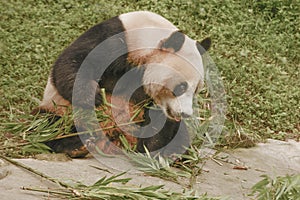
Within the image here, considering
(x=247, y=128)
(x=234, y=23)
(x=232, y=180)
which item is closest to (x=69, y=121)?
(x=232, y=180)

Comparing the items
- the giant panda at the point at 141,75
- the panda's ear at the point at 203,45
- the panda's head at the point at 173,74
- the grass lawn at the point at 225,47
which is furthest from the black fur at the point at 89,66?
the grass lawn at the point at 225,47

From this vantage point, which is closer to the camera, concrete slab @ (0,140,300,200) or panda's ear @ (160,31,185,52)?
concrete slab @ (0,140,300,200)

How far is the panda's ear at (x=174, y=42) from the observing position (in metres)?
3.76

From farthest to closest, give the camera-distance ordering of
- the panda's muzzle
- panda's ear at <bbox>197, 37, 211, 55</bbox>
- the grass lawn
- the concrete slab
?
1. the grass lawn
2. panda's ear at <bbox>197, 37, 211, 55</bbox>
3. the panda's muzzle
4. the concrete slab

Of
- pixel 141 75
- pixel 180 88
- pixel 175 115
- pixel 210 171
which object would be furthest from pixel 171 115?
pixel 210 171

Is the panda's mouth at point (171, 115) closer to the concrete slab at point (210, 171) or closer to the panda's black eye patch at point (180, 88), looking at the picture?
the panda's black eye patch at point (180, 88)

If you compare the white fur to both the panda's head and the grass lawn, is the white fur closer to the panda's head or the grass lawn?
the panda's head

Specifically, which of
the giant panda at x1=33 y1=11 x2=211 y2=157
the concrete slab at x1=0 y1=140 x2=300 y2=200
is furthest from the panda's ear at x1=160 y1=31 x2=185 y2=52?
the concrete slab at x1=0 y1=140 x2=300 y2=200

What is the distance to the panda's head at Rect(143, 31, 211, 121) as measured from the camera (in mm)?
3779

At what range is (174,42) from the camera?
3781mm

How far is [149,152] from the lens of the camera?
12.5 ft

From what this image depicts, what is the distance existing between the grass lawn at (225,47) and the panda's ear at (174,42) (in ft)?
3.57

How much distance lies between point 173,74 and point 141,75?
23cm

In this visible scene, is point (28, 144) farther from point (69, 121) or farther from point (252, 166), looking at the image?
point (252, 166)
